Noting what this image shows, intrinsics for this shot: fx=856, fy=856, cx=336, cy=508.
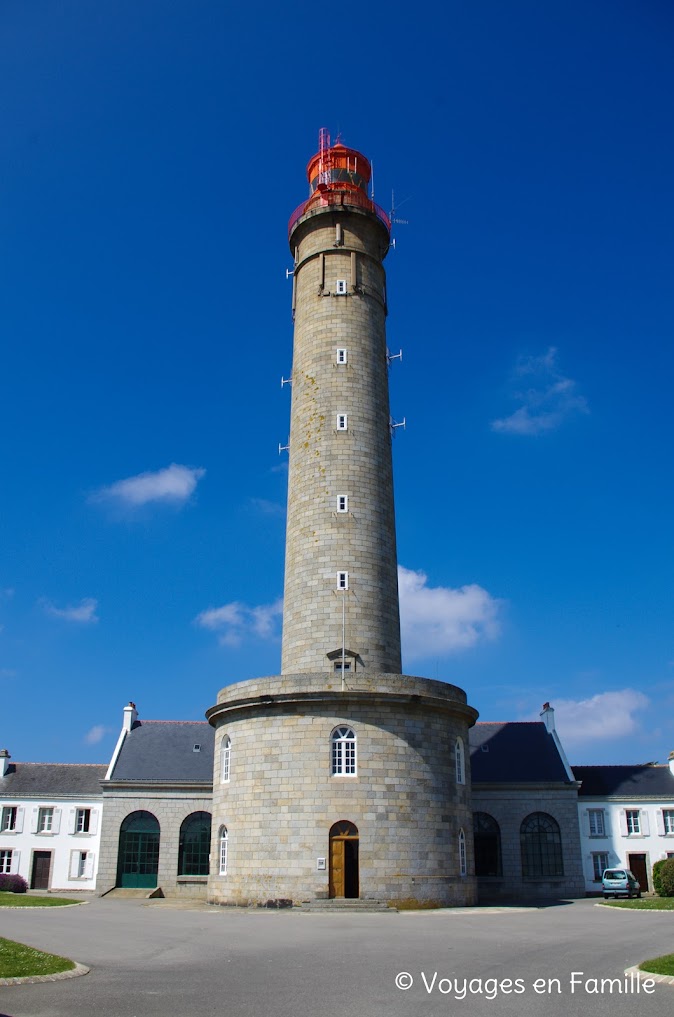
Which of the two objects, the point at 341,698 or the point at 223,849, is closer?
the point at 341,698

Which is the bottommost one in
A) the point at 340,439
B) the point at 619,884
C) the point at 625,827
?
the point at 619,884

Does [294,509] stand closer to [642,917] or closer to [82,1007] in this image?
[642,917]

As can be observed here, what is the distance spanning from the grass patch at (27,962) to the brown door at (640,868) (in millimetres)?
28791

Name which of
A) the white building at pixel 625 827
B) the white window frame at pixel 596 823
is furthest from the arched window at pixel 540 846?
the white window frame at pixel 596 823

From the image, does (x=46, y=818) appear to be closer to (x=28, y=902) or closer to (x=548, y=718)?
(x=28, y=902)

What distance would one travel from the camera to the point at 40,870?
36.3 m

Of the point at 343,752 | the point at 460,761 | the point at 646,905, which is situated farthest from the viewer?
the point at 460,761

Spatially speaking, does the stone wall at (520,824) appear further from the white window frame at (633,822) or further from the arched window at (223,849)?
the arched window at (223,849)

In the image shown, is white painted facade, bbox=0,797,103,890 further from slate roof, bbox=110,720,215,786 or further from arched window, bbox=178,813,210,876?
arched window, bbox=178,813,210,876

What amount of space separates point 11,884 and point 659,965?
29.6m

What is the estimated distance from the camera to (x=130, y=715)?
3872 cm

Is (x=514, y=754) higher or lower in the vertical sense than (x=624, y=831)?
higher

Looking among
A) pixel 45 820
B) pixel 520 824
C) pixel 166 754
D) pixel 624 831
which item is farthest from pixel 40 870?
pixel 624 831

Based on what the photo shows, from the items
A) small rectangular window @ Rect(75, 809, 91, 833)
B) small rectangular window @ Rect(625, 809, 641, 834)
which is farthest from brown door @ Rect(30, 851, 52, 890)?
small rectangular window @ Rect(625, 809, 641, 834)
